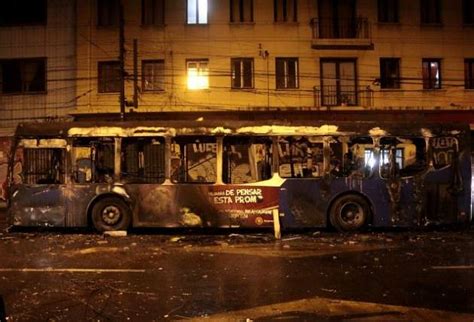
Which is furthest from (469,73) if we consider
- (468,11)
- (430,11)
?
(430,11)

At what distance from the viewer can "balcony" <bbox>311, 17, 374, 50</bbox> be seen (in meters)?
27.8

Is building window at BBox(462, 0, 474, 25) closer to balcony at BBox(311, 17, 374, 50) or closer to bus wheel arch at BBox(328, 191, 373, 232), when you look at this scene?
balcony at BBox(311, 17, 374, 50)

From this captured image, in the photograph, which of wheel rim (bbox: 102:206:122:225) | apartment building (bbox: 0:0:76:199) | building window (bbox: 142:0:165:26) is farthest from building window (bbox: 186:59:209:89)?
wheel rim (bbox: 102:206:122:225)

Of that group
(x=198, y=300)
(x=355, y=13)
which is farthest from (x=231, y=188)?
(x=355, y=13)

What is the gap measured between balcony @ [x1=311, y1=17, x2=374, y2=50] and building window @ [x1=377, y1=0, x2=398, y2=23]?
3.32 feet

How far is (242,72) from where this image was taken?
28.0 metres

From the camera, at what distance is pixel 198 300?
766cm

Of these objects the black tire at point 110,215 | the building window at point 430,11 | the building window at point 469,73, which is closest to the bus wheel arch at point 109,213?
the black tire at point 110,215

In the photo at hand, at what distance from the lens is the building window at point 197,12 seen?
92.1ft

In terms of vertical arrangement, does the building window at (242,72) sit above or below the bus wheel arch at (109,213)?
above

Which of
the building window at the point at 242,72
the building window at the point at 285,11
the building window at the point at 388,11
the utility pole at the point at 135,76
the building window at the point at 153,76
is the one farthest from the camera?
the building window at the point at 388,11

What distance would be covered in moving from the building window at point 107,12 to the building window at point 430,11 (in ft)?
50.3

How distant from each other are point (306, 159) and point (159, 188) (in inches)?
151

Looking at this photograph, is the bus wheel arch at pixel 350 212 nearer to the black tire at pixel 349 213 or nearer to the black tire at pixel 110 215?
the black tire at pixel 349 213
